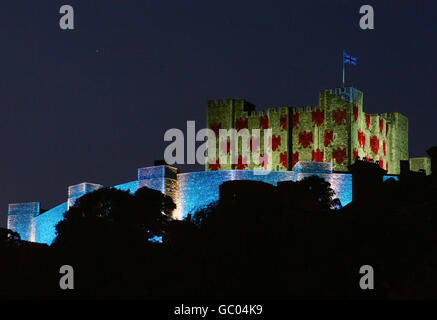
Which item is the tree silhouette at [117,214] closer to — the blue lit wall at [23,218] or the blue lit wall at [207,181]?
the blue lit wall at [207,181]

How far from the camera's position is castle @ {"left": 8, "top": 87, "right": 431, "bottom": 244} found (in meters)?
62.0

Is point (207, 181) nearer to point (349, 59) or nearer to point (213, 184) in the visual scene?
point (213, 184)

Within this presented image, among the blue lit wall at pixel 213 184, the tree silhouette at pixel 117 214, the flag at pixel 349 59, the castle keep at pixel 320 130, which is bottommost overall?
the tree silhouette at pixel 117 214

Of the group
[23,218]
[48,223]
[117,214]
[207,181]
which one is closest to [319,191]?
[207,181]

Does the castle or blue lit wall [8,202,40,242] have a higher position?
the castle

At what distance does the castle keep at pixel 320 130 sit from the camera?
7075cm

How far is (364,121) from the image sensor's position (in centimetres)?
7375

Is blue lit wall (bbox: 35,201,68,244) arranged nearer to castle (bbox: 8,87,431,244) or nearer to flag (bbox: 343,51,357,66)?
castle (bbox: 8,87,431,244)

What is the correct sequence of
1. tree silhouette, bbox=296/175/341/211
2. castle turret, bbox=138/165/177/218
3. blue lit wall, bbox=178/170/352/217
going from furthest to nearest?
castle turret, bbox=138/165/177/218 → blue lit wall, bbox=178/170/352/217 → tree silhouette, bbox=296/175/341/211

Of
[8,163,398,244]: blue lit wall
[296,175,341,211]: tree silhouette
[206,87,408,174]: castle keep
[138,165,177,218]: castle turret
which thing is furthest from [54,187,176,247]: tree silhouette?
[206,87,408,174]: castle keep

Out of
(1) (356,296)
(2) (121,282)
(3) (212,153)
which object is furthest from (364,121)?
(1) (356,296)

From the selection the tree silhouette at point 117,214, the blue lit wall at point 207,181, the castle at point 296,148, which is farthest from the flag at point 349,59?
the tree silhouette at point 117,214

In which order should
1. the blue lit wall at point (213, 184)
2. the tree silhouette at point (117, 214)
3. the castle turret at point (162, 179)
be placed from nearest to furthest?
the tree silhouette at point (117, 214) < the blue lit wall at point (213, 184) < the castle turret at point (162, 179)
